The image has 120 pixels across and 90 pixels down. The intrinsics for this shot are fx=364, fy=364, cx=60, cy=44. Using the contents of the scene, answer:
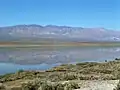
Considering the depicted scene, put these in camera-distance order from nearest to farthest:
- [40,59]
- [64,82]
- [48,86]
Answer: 1. [48,86]
2. [64,82]
3. [40,59]

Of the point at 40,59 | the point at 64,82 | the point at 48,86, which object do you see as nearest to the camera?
the point at 48,86

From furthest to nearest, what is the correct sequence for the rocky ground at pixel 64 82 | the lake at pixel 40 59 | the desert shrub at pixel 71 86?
the lake at pixel 40 59, the rocky ground at pixel 64 82, the desert shrub at pixel 71 86

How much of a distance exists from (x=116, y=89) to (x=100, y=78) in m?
5.74

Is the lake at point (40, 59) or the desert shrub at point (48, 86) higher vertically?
the desert shrub at point (48, 86)

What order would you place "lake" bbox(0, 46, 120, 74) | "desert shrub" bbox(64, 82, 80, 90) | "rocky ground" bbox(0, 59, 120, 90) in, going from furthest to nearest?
"lake" bbox(0, 46, 120, 74) < "rocky ground" bbox(0, 59, 120, 90) < "desert shrub" bbox(64, 82, 80, 90)

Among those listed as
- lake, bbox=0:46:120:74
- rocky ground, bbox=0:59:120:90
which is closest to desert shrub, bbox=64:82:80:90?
rocky ground, bbox=0:59:120:90

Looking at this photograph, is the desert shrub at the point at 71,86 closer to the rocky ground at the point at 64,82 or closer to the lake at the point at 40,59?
the rocky ground at the point at 64,82

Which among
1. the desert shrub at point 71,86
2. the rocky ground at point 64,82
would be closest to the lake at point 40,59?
the rocky ground at point 64,82

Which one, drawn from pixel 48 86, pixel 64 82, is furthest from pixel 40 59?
pixel 48 86

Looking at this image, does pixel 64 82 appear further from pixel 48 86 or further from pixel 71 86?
pixel 48 86

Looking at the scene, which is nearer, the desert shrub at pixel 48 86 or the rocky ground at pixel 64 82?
the desert shrub at pixel 48 86

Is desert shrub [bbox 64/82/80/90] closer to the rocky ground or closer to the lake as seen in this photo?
the rocky ground

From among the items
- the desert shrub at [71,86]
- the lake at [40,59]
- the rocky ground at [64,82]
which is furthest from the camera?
the lake at [40,59]

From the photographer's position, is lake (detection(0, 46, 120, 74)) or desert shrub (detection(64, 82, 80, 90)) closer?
desert shrub (detection(64, 82, 80, 90))
